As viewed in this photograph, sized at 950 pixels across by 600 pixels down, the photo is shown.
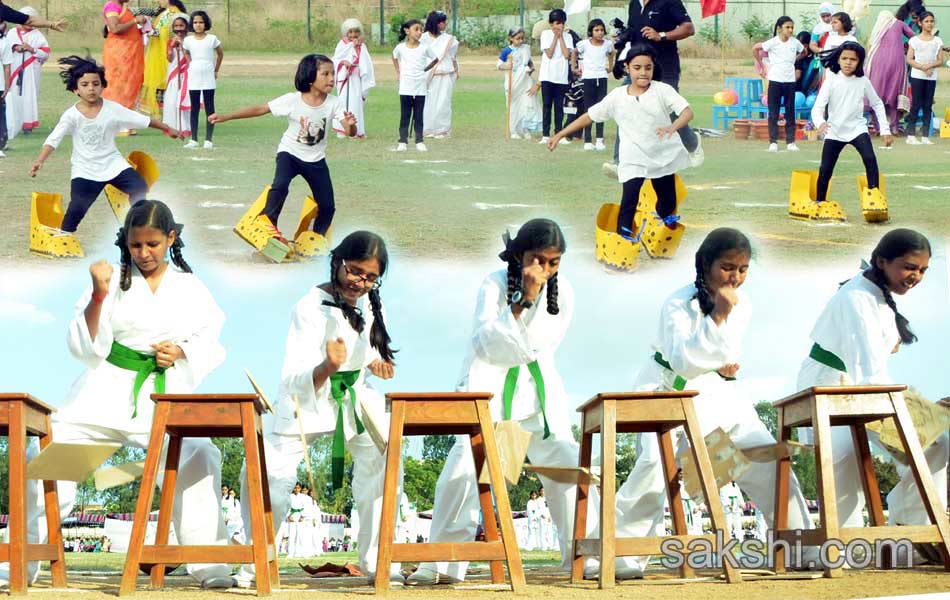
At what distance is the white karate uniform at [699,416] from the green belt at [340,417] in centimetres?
90

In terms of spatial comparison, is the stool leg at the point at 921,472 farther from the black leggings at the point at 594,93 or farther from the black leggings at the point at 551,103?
the black leggings at the point at 551,103

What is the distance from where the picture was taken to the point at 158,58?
790 centimetres

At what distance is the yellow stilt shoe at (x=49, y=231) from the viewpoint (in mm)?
7312

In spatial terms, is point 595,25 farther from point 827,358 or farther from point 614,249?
point 827,358

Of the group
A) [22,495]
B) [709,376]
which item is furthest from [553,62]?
[22,495]

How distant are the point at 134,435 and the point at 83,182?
2613 mm

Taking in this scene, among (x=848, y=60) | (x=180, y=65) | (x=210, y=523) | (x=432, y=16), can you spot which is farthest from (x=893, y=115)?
(x=210, y=523)

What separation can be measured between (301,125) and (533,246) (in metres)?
2.67

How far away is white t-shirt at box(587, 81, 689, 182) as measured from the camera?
25.4ft

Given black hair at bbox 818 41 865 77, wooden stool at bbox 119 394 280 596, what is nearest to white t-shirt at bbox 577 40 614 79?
black hair at bbox 818 41 865 77

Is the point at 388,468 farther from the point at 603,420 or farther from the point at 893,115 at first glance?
the point at 893,115

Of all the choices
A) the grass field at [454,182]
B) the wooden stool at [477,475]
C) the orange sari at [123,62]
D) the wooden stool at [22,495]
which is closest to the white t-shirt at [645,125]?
the grass field at [454,182]

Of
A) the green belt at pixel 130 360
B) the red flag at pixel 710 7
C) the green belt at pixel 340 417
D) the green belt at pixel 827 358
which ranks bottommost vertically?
the green belt at pixel 340 417


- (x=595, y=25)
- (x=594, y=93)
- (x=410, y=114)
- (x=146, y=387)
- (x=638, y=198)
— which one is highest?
(x=595, y=25)
